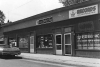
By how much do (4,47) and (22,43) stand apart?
27.8 ft

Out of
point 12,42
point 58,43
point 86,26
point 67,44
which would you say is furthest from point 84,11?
point 12,42

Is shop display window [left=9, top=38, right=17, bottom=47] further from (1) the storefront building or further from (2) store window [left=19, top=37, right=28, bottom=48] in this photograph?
(1) the storefront building

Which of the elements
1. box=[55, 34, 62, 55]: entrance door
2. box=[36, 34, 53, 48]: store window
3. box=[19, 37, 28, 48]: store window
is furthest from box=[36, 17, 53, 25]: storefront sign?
box=[19, 37, 28, 48]: store window

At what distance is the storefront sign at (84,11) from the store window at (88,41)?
1.85 metres

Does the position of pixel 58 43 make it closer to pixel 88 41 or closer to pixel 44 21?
pixel 44 21

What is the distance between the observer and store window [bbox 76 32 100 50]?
14.5 metres

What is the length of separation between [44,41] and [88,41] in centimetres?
672

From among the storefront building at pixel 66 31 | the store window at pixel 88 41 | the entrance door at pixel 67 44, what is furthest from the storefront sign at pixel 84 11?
the entrance door at pixel 67 44

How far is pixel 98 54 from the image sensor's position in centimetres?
1403

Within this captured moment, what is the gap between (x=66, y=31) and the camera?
17172 millimetres

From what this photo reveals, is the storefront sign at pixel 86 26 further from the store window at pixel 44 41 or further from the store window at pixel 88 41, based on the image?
the store window at pixel 44 41

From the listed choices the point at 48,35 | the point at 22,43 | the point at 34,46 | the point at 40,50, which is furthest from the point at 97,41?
the point at 22,43

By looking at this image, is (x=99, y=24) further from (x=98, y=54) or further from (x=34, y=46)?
(x=34, y=46)

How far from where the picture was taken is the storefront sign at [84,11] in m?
14.3
